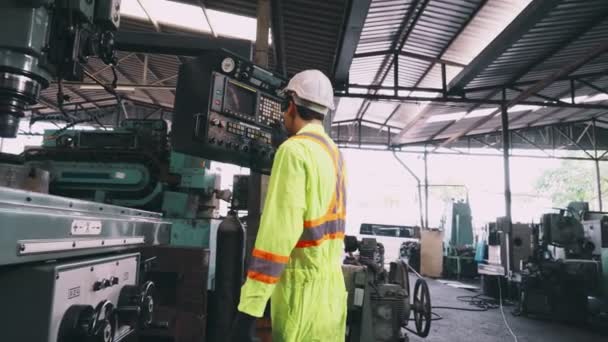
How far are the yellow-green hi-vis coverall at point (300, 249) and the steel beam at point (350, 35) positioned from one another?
2.41 m

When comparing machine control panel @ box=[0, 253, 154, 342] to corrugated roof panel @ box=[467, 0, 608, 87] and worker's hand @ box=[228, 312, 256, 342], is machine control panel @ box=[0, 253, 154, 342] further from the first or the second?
corrugated roof panel @ box=[467, 0, 608, 87]

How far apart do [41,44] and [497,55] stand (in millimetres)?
5615

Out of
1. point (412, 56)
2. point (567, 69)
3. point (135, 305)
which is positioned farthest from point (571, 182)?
point (135, 305)

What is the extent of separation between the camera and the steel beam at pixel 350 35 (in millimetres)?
3400

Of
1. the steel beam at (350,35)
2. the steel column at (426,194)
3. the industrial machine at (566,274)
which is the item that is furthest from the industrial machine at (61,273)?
the steel column at (426,194)

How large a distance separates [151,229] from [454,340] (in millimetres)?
3630

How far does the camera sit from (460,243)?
9.67 metres

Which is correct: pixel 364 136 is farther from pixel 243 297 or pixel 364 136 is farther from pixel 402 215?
pixel 243 297

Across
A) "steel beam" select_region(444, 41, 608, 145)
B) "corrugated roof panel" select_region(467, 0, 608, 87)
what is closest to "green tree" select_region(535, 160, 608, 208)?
"steel beam" select_region(444, 41, 608, 145)

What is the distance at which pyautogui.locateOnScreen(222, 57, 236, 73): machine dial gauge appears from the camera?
1.60 meters

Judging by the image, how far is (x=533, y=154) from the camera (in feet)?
40.0

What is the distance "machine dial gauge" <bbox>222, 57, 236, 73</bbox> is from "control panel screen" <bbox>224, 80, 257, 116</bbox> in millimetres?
50

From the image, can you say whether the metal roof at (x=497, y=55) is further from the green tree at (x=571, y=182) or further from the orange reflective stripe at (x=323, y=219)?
the green tree at (x=571, y=182)

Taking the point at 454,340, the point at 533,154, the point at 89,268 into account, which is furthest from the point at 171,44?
the point at 533,154
